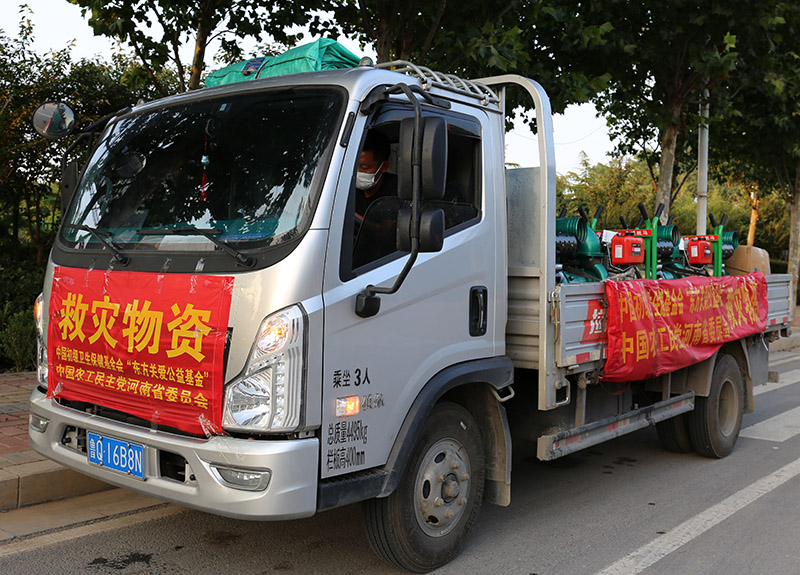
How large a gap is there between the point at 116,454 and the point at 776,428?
624 centimetres

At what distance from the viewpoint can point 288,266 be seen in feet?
9.87

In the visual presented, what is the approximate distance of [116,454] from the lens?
3307 millimetres

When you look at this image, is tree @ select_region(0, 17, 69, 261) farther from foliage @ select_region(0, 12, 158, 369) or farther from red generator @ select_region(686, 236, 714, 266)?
red generator @ select_region(686, 236, 714, 266)

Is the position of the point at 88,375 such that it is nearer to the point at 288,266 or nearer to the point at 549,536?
the point at 288,266

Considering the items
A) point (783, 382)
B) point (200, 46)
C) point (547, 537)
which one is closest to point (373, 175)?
point (547, 537)

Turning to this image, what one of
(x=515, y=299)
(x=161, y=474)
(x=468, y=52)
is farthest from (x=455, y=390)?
(x=468, y=52)

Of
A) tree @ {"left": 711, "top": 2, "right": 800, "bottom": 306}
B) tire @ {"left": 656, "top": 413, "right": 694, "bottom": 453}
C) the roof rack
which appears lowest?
tire @ {"left": 656, "top": 413, "right": 694, "bottom": 453}

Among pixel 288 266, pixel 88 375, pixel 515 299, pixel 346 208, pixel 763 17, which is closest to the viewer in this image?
pixel 288 266

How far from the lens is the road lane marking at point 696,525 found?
3.90 metres

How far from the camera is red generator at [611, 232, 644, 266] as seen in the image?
554 cm

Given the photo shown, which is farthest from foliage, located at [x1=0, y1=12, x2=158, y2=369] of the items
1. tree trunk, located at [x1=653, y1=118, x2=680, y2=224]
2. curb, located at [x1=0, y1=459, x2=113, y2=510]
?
tree trunk, located at [x1=653, y1=118, x2=680, y2=224]

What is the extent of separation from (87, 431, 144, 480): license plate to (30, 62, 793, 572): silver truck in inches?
0.4

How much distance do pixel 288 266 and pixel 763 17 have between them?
919cm

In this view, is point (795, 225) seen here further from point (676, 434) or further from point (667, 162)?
point (676, 434)
